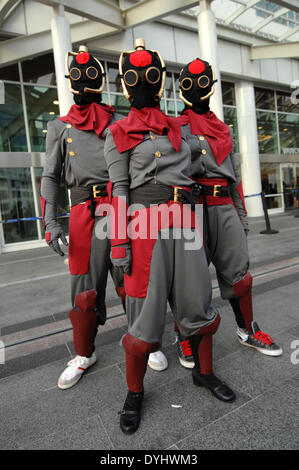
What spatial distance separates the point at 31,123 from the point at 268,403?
10.1 m

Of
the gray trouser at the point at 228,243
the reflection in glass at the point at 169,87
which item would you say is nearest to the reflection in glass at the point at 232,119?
the reflection in glass at the point at 169,87

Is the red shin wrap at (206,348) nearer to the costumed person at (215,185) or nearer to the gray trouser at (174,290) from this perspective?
the gray trouser at (174,290)

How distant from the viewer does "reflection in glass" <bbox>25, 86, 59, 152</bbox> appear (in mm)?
9469

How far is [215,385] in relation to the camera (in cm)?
174

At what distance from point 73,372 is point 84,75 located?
199 centimetres

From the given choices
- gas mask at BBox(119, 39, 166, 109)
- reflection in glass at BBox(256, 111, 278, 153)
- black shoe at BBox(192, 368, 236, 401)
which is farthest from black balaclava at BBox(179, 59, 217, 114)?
reflection in glass at BBox(256, 111, 278, 153)

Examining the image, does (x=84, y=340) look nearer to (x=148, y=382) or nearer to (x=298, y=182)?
(x=148, y=382)

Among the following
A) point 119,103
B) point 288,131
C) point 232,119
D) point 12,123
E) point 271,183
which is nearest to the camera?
point 12,123

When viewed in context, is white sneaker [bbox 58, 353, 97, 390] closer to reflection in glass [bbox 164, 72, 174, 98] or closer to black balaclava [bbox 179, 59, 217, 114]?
black balaclava [bbox 179, 59, 217, 114]

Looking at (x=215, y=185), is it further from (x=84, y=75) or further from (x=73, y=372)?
(x=73, y=372)

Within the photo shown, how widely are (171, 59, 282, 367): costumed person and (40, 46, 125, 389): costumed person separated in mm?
618

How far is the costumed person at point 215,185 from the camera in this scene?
2.05 m

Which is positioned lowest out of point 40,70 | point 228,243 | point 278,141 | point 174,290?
point 174,290

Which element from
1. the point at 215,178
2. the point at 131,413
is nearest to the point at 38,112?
the point at 215,178
